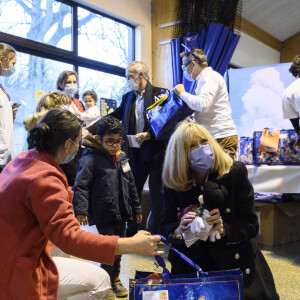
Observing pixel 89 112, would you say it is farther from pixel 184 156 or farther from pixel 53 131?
pixel 53 131

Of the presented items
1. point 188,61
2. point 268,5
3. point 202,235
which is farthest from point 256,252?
point 268,5

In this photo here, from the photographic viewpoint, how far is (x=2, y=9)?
13.7 feet

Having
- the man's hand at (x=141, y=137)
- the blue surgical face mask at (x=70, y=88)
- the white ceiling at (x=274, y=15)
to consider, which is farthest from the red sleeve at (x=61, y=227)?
the white ceiling at (x=274, y=15)

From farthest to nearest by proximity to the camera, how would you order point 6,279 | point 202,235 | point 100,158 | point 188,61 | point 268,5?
point 268,5, point 188,61, point 100,158, point 202,235, point 6,279

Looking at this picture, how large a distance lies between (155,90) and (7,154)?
1.35m

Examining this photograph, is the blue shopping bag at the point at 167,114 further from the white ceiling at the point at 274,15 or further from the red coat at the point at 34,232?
the white ceiling at the point at 274,15

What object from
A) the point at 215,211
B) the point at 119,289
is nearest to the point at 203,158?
the point at 215,211

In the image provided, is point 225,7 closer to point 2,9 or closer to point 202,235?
point 2,9

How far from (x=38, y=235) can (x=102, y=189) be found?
109cm

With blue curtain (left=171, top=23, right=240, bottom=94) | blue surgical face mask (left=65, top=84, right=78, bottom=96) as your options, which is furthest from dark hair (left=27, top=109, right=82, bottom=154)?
blue curtain (left=171, top=23, right=240, bottom=94)

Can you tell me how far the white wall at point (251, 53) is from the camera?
7109 millimetres

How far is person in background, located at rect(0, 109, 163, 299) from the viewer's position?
1122mm

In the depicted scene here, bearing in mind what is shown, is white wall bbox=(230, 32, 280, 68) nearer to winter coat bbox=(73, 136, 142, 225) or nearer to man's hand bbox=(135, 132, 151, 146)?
man's hand bbox=(135, 132, 151, 146)

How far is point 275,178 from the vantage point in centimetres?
337
